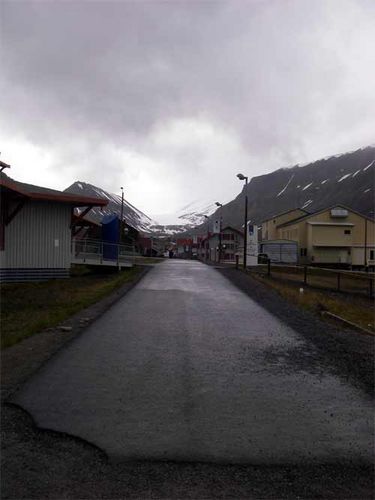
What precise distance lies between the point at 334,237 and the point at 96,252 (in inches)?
1980

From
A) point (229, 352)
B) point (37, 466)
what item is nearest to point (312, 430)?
point (37, 466)

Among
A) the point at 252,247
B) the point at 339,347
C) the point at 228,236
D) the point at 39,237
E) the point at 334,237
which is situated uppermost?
the point at 228,236

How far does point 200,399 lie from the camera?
520cm

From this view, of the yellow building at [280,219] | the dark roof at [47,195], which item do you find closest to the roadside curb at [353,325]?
the dark roof at [47,195]

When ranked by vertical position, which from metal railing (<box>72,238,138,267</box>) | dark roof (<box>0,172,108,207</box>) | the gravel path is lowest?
the gravel path

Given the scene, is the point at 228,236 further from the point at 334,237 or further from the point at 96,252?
the point at 96,252

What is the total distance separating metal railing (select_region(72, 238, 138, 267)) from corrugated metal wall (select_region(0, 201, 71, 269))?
2010 millimetres

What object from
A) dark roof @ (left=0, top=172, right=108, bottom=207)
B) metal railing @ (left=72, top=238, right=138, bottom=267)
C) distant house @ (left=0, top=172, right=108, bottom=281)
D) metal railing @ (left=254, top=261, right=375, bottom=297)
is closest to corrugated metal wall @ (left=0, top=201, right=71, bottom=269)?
distant house @ (left=0, top=172, right=108, bottom=281)

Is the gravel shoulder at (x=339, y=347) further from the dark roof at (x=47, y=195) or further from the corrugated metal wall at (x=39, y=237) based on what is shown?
the corrugated metal wall at (x=39, y=237)

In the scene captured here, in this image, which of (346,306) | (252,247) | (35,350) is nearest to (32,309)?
(35,350)

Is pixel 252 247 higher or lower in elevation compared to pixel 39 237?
lower

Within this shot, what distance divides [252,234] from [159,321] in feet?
111

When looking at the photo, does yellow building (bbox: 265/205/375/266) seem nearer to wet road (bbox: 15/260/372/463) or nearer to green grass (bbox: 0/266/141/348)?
green grass (bbox: 0/266/141/348)

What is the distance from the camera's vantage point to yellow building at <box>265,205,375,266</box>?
233ft
